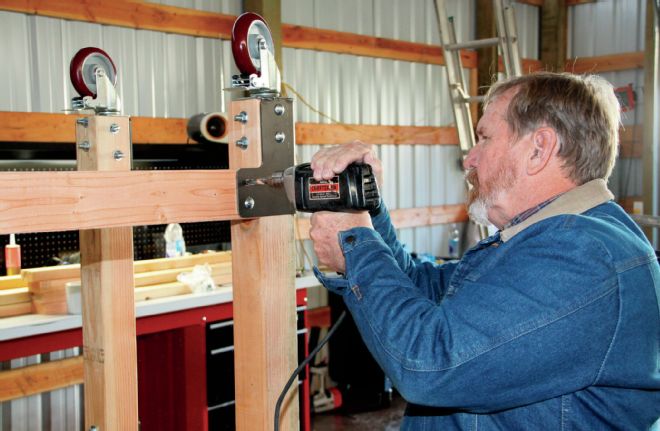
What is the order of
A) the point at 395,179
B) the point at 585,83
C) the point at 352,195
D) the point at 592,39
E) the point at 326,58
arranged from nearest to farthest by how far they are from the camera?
the point at 352,195 < the point at 585,83 < the point at 326,58 < the point at 395,179 < the point at 592,39

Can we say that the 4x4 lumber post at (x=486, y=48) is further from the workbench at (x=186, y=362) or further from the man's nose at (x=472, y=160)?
the man's nose at (x=472, y=160)

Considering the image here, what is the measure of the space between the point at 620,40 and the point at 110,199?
23.1ft

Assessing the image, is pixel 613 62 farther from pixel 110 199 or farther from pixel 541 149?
pixel 110 199

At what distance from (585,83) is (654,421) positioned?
2.05ft

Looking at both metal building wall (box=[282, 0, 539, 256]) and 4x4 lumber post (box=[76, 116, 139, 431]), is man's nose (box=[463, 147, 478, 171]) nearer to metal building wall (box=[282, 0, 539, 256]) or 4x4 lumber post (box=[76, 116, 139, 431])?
4x4 lumber post (box=[76, 116, 139, 431])

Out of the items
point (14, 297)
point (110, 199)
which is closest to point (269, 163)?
point (110, 199)

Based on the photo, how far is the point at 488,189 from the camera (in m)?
1.35

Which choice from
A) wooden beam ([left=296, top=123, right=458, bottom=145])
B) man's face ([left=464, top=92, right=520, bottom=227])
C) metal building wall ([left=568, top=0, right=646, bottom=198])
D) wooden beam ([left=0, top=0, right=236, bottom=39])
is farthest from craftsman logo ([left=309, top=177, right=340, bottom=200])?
metal building wall ([left=568, top=0, right=646, bottom=198])

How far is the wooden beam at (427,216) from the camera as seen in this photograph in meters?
5.91

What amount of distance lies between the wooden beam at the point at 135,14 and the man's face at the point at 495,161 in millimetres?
3208

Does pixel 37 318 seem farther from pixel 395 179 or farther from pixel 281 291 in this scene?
pixel 395 179

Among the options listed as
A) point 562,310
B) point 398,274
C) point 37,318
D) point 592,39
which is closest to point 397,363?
point 398,274

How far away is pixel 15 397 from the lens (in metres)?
3.18

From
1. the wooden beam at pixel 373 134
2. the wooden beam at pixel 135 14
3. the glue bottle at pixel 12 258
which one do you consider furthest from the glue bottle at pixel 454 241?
the glue bottle at pixel 12 258
